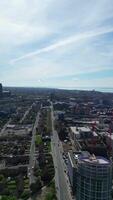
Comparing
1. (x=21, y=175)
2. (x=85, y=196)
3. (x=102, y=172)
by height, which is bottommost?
(x=21, y=175)

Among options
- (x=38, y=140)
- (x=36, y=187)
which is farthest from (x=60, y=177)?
(x=38, y=140)

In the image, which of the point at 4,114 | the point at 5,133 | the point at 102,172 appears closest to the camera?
the point at 102,172

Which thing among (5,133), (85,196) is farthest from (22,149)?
(85,196)

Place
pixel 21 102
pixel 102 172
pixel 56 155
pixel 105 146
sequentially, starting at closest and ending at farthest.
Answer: pixel 102 172
pixel 56 155
pixel 105 146
pixel 21 102

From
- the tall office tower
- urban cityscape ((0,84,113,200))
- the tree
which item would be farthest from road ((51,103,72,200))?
the tall office tower

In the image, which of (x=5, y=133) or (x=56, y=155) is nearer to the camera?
(x=56, y=155)

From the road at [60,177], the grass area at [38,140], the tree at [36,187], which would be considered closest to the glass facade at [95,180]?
the road at [60,177]

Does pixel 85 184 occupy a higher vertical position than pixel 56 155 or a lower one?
higher

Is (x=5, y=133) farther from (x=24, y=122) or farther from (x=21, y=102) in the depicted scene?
(x=21, y=102)

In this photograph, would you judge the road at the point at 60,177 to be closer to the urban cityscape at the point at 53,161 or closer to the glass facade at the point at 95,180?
the urban cityscape at the point at 53,161

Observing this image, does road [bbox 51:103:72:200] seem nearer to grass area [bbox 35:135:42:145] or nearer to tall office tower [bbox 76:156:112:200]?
grass area [bbox 35:135:42:145]
